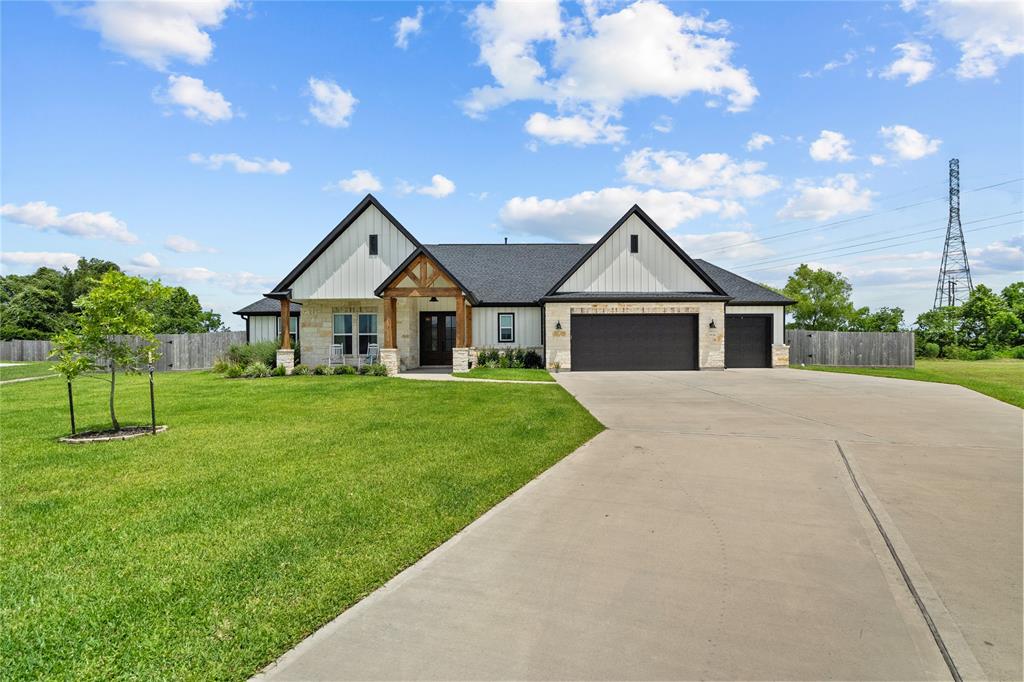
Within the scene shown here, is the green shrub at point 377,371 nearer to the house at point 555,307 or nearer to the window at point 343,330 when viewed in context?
the house at point 555,307

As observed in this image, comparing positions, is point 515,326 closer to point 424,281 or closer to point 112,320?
point 424,281

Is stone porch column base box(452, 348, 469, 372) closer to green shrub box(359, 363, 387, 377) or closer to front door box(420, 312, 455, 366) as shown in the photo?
green shrub box(359, 363, 387, 377)

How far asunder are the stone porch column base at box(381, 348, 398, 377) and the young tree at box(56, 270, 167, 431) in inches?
422

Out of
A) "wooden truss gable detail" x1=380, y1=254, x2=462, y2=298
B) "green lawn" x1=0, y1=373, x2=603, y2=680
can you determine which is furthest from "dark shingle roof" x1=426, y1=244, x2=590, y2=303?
"green lawn" x1=0, y1=373, x2=603, y2=680

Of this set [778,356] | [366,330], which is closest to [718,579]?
[366,330]

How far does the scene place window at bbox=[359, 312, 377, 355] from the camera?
22.4 meters

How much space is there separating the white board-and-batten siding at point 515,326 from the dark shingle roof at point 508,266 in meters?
0.46

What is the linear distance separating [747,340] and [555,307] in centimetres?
941

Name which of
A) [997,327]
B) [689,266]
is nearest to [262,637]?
[689,266]

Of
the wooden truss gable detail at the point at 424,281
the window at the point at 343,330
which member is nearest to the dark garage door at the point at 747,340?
the wooden truss gable detail at the point at 424,281

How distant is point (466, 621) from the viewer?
3014 millimetres

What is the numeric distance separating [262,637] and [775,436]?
777cm

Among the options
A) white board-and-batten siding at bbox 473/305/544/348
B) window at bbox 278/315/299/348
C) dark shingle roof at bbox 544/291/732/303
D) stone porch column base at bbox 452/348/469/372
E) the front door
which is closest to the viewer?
stone porch column base at bbox 452/348/469/372

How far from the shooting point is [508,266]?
26.5 m
